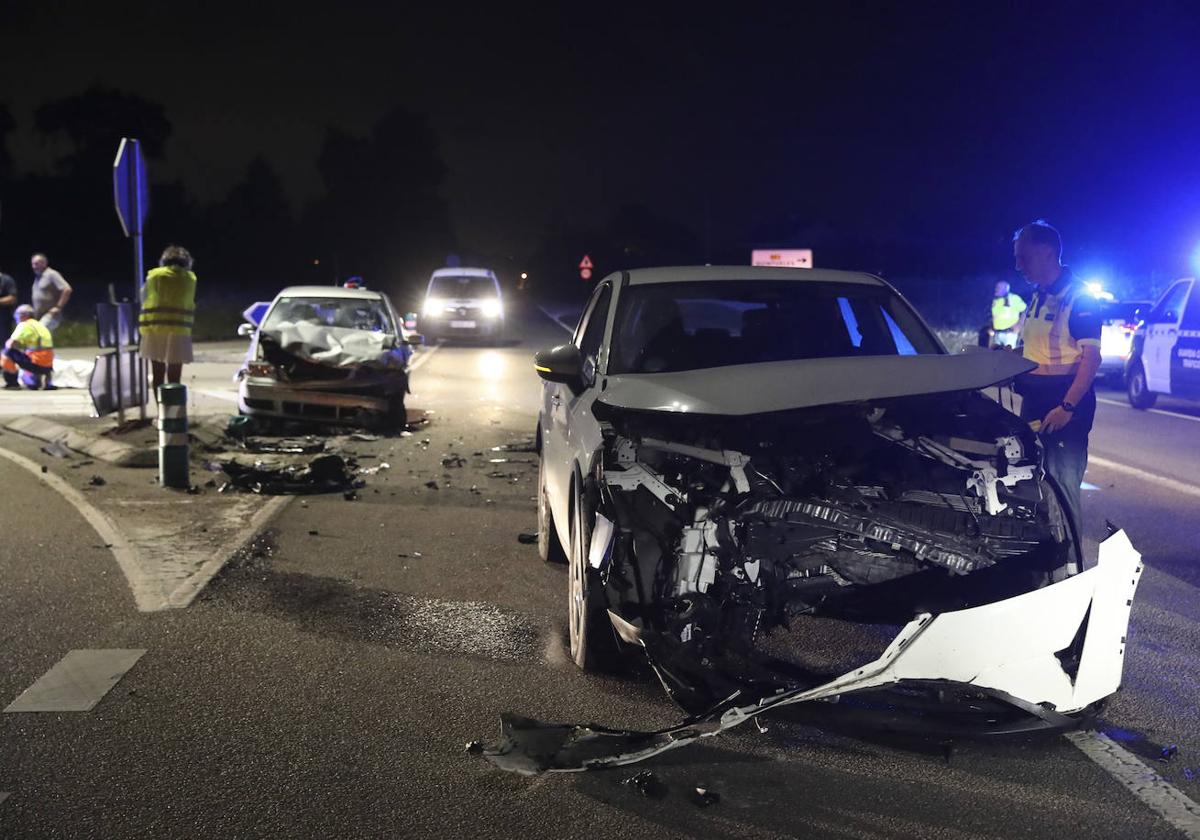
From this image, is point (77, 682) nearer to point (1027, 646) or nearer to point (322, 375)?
point (1027, 646)

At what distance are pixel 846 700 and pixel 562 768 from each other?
1.02 meters

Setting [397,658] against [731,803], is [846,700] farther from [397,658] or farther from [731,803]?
[397,658]

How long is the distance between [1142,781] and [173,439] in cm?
807

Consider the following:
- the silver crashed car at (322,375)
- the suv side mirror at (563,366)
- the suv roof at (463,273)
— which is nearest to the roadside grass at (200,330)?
the suv roof at (463,273)

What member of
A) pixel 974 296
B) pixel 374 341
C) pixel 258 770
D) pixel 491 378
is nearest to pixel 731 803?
pixel 258 770

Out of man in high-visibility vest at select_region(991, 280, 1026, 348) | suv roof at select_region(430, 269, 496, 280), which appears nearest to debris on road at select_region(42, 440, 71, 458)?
man in high-visibility vest at select_region(991, 280, 1026, 348)

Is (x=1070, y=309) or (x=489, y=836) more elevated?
(x=1070, y=309)

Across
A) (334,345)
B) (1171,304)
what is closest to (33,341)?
(334,345)

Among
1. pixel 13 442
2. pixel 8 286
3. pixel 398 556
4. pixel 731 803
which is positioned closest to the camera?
pixel 731 803

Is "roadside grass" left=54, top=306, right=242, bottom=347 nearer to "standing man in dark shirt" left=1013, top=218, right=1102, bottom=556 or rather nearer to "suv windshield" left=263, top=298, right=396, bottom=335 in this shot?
"suv windshield" left=263, top=298, right=396, bottom=335

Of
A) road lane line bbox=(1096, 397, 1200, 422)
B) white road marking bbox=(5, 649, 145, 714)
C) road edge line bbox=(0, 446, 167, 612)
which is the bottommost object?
road edge line bbox=(0, 446, 167, 612)

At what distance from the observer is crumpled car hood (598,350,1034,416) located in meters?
4.99

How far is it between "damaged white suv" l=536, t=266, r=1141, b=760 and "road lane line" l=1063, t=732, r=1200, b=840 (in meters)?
0.23

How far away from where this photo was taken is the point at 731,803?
3.92m
